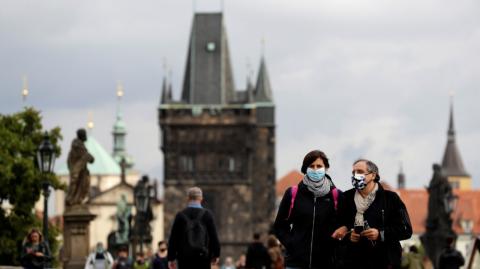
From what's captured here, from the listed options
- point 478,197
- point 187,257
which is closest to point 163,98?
point 478,197

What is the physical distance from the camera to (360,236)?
479 inches

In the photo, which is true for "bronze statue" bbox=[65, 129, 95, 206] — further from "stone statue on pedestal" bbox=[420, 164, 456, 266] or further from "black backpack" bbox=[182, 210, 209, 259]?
"stone statue on pedestal" bbox=[420, 164, 456, 266]

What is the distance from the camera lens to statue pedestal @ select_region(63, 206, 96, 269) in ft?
91.9

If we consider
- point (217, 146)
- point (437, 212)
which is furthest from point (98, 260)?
point (217, 146)

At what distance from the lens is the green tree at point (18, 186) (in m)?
51.6

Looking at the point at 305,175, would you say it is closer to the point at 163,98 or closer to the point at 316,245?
the point at 316,245

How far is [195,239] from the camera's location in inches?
611

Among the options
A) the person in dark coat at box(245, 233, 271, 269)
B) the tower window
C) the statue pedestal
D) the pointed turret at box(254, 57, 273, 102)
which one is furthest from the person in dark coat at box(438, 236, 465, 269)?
the pointed turret at box(254, 57, 273, 102)

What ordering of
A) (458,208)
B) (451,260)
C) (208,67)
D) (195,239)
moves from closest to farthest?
(195,239)
(451,260)
(208,67)
(458,208)

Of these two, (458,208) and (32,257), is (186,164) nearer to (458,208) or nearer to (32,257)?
(458,208)

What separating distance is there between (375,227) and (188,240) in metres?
3.57

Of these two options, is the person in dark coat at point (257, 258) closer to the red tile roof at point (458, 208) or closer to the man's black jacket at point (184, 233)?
the man's black jacket at point (184, 233)

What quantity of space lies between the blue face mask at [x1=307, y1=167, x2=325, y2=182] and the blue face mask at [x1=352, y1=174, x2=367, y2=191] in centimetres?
26

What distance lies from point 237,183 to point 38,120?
68974mm
